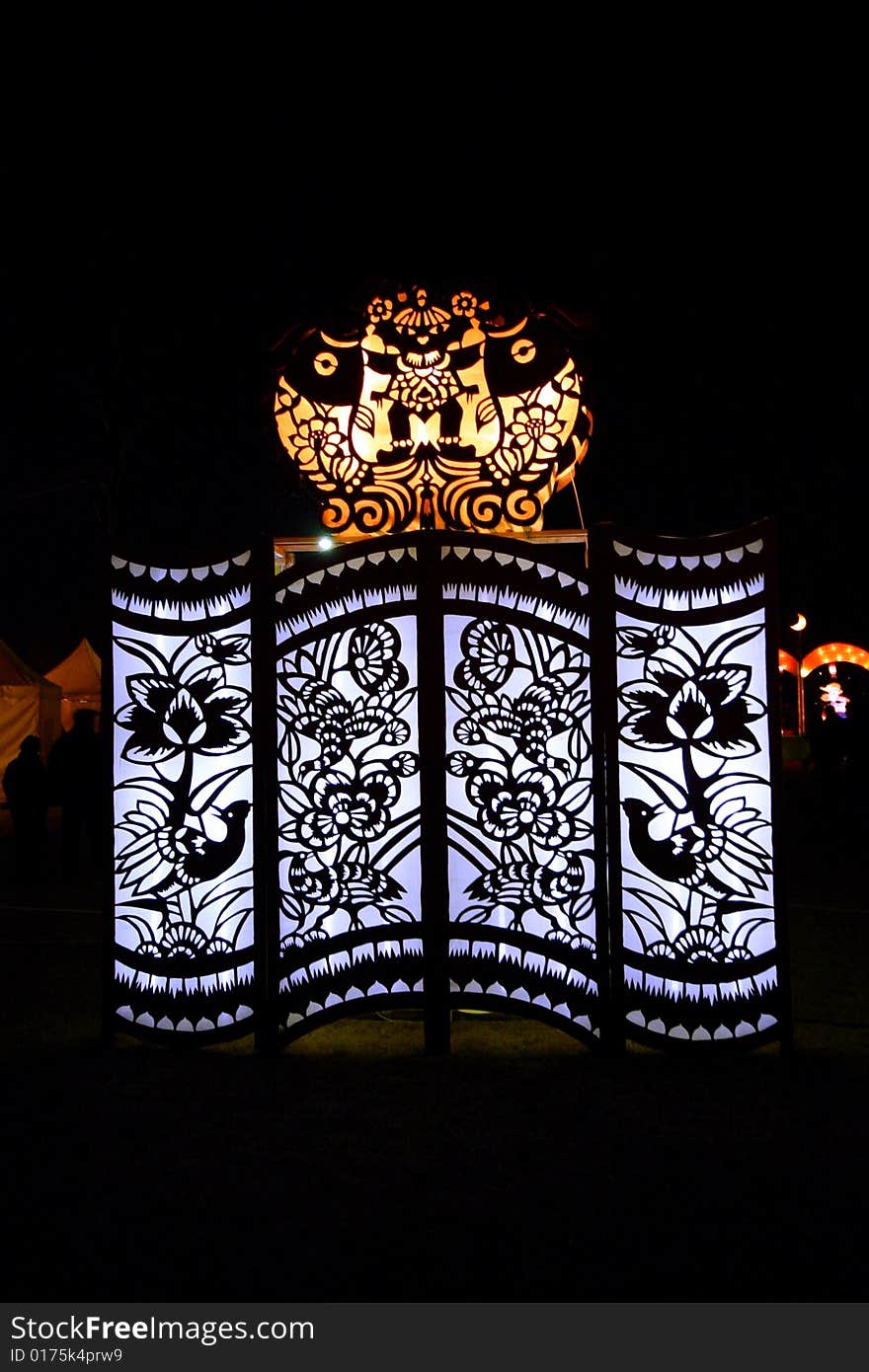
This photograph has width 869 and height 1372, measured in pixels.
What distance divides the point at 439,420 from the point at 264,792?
2.08 m

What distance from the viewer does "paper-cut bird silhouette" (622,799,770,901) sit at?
501cm

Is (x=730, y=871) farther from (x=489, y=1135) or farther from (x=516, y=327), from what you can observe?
(x=516, y=327)

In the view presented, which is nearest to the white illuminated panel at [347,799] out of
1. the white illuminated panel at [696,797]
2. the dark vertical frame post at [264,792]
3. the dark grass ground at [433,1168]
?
the dark vertical frame post at [264,792]

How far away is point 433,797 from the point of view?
5129 millimetres

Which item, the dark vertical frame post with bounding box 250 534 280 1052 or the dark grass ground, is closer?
the dark grass ground

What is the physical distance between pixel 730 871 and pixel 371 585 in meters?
2.18
